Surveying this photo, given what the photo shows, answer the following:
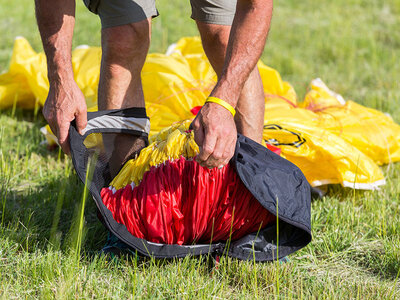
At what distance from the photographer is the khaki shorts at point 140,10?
2121 millimetres

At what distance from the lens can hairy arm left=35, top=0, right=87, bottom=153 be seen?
1835 millimetres

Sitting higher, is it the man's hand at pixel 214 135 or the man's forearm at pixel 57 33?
the man's forearm at pixel 57 33

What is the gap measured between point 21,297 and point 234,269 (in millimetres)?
737

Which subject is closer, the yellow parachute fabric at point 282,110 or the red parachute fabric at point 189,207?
the red parachute fabric at point 189,207

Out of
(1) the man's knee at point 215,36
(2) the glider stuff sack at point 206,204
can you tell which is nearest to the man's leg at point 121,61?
(1) the man's knee at point 215,36

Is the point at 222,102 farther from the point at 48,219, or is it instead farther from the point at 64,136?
the point at 48,219

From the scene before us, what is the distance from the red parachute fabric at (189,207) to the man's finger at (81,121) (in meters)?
0.32

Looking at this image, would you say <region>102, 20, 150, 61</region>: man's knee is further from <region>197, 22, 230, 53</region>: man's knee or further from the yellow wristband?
the yellow wristband

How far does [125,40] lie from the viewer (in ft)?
7.04

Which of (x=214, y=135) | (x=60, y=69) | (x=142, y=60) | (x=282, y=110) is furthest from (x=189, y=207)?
(x=282, y=110)

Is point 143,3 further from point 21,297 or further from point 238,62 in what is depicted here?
point 21,297

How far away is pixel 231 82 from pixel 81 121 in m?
0.60

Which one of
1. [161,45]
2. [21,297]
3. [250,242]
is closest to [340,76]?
[161,45]

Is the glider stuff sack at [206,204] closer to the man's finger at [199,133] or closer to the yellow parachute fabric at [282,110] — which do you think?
the man's finger at [199,133]
